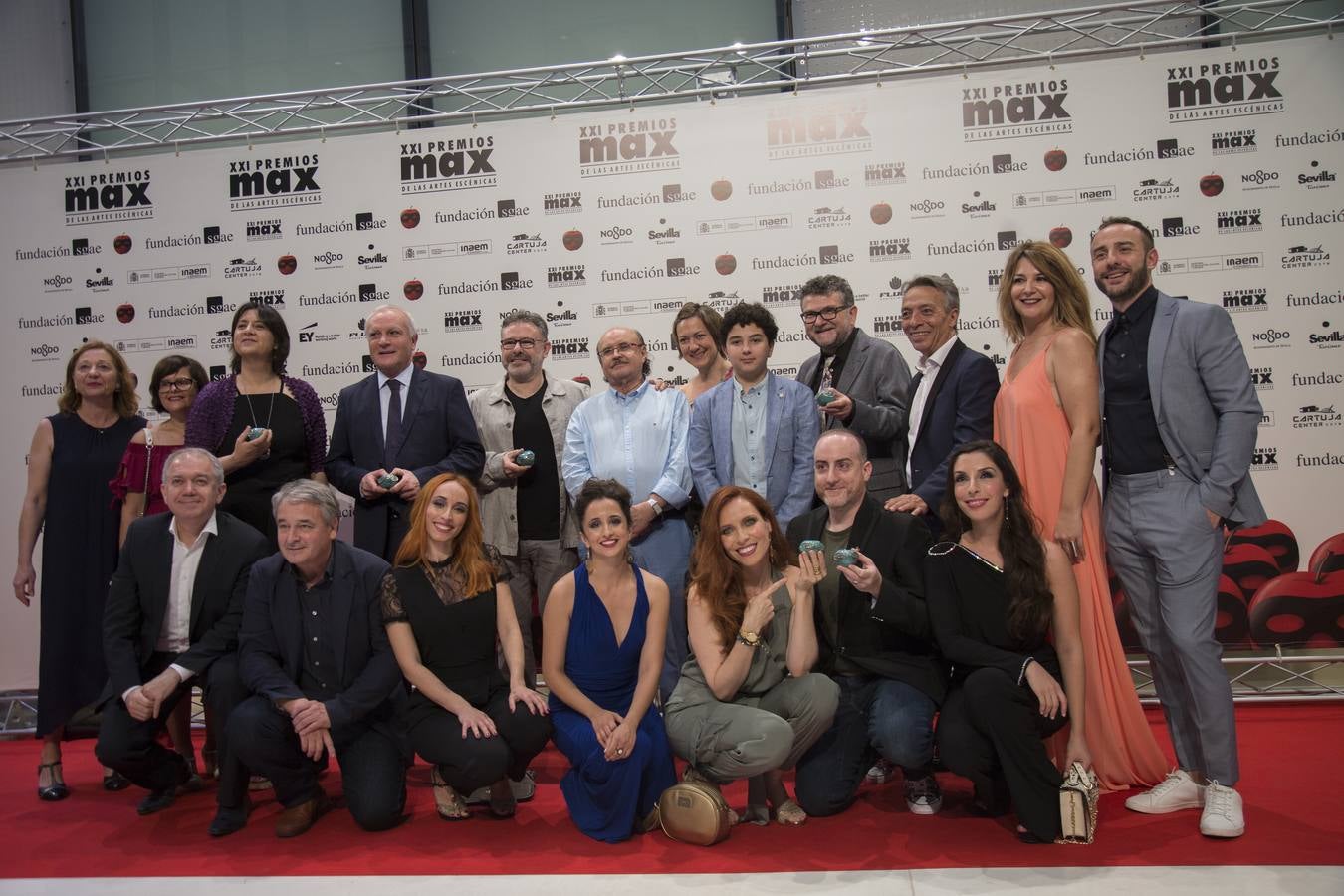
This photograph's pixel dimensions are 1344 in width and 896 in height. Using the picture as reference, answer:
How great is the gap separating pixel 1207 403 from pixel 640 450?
6.97 ft

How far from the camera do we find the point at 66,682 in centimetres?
432

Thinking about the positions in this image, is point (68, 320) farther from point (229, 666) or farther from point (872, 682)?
point (872, 682)

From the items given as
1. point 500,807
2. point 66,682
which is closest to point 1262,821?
point 500,807

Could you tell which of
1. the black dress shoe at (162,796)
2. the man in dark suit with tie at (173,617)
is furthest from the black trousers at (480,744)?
the black dress shoe at (162,796)

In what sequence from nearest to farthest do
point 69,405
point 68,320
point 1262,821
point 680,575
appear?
point 1262,821
point 680,575
point 69,405
point 68,320

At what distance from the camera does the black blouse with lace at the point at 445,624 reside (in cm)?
361

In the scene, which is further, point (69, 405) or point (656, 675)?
point (69, 405)

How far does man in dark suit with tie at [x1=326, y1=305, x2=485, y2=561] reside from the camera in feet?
14.2

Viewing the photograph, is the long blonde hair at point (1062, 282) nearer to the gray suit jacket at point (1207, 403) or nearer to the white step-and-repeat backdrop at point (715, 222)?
the gray suit jacket at point (1207, 403)

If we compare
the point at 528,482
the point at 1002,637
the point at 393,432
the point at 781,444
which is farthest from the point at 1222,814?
the point at 393,432

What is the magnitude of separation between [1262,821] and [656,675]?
6.60ft

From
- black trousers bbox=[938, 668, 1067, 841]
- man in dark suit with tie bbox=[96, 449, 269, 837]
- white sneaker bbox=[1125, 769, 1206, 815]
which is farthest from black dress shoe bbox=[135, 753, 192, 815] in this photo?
white sneaker bbox=[1125, 769, 1206, 815]

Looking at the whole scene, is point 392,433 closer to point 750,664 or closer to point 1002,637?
point 750,664

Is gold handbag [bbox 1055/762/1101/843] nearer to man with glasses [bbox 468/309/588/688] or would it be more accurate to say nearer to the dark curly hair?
the dark curly hair
